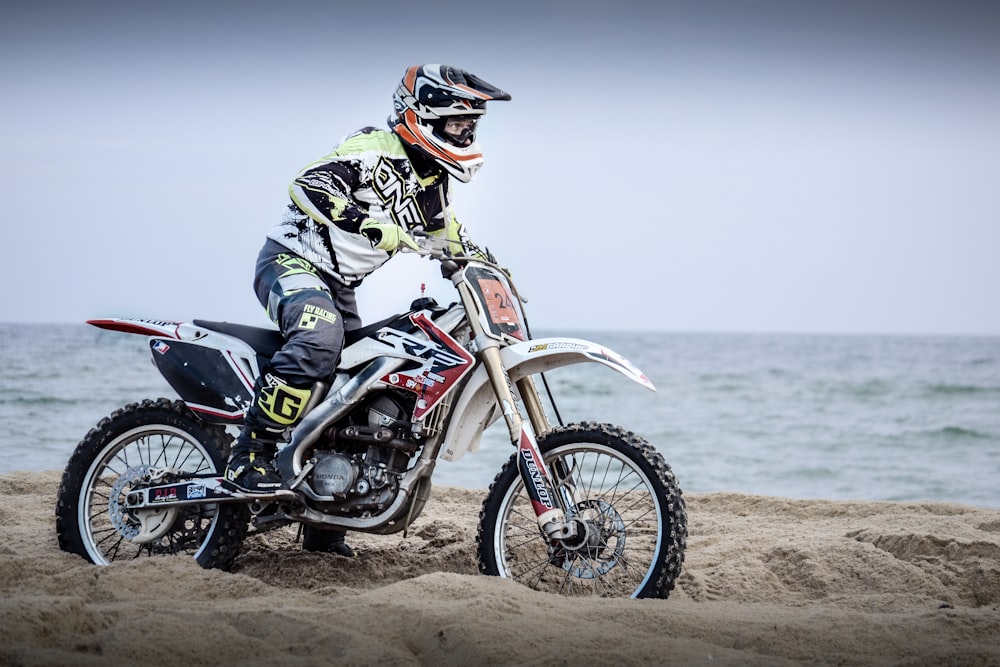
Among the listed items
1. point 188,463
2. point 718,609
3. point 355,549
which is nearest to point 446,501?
point 355,549

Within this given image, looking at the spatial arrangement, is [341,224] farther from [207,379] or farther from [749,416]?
[749,416]

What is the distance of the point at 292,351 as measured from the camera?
4.57 m

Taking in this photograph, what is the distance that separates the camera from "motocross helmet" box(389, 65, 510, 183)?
Answer: 4.74m

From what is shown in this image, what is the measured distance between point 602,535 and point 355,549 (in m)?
1.70

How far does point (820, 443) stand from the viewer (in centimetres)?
1304

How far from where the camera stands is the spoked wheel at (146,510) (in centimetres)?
487

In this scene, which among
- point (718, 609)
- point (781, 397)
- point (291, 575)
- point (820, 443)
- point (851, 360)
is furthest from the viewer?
point (851, 360)

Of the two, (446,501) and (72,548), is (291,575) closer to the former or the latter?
(72,548)

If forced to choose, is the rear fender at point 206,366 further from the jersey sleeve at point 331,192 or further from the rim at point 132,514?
the jersey sleeve at point 331,192

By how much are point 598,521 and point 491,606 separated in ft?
2.37

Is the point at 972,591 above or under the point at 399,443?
under

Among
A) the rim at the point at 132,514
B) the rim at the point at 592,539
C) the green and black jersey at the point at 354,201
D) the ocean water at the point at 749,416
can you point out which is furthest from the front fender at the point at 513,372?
the ocean water at the point at 749,416

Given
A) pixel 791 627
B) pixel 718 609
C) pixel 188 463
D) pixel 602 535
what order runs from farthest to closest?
pixel 188 463 → pixel 602 535 → pixel 718 609 → pixel 791 627

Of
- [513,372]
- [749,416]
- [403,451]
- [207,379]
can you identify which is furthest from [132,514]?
[749,416]
